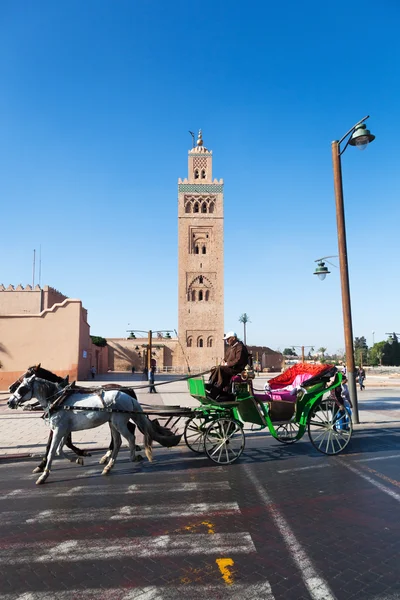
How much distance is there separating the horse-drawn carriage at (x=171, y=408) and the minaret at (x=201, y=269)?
43.8 meters

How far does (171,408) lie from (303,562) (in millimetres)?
4186

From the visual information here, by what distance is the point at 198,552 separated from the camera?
388 centimetres

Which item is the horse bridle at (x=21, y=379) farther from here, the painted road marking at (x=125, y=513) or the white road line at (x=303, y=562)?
the white road line at (x=303, y=562)

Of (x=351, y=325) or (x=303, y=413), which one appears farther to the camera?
(x=351, y=325)

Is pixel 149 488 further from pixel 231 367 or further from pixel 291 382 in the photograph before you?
pixel 291 382

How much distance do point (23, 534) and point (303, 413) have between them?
4824 mm

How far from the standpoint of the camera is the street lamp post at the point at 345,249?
10.6 meters

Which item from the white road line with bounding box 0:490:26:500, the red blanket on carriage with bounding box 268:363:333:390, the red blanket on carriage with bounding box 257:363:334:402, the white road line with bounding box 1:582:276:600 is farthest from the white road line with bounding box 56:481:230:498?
the red blanket on carriage with bounding box 268:363:333:390

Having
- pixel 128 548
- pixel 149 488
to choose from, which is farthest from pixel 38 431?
pixel 128 548

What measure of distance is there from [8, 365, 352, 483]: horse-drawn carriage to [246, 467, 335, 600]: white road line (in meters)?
2.15

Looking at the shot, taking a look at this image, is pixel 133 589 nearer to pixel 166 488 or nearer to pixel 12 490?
pixel 166 488

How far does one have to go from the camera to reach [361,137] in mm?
10375

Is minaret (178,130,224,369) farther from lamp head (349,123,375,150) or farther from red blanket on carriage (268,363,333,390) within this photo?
red blanket on carriage (268,363,333,390)

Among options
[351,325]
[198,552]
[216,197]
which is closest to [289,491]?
[198,552]
